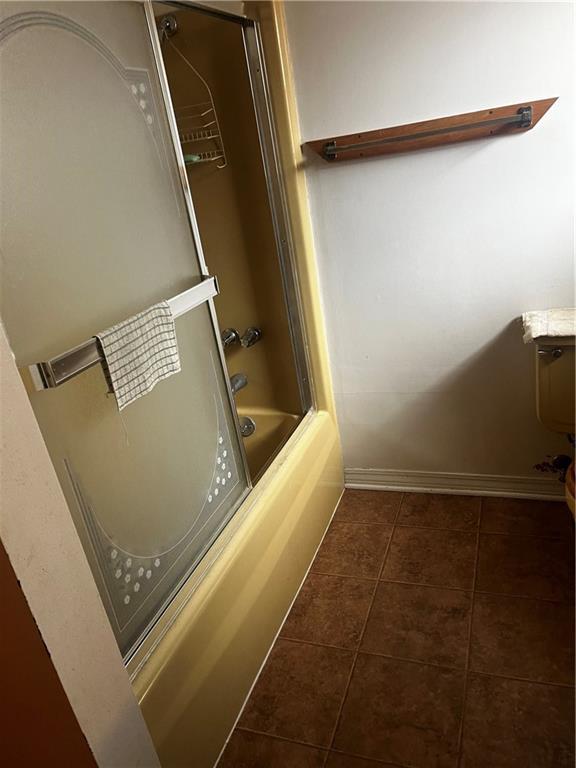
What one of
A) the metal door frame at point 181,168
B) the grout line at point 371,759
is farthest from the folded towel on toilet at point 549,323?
the grout line at point 371,759

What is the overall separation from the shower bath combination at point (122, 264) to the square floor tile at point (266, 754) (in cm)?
45

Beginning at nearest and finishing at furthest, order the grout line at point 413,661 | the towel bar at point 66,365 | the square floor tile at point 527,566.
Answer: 1. the towel bar at point 66,365
2. the grout line at point 413,661
3. the square floor tile at point 527,566

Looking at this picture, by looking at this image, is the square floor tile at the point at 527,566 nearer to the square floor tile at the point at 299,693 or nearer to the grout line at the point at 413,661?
the grout line at the point at 413,661

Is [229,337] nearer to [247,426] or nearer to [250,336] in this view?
[250,336]

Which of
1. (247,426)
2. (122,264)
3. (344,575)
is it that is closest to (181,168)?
(122,264)

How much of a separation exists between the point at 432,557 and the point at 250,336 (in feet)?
3.55

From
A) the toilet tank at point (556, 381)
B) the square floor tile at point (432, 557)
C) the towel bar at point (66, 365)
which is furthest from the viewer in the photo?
the square floor tile at point (432, 557)

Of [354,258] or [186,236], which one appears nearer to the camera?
[186,236]

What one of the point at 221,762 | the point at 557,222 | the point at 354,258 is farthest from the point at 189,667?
the point at 557,222

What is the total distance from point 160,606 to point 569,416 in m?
1.30

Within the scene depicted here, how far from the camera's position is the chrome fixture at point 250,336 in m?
2.35

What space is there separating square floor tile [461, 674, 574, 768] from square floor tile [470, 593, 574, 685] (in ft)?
0.13

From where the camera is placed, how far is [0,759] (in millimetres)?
885

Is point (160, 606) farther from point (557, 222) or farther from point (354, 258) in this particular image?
point (557, 222)
